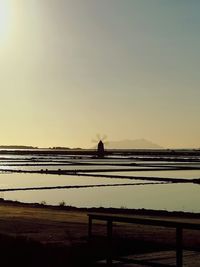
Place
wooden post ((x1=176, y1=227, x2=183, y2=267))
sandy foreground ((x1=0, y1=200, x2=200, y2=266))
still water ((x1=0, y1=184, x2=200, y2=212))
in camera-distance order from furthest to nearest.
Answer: still water ((x1=0, y1=184, x2=200, y2=212)) → sandy foreground ((x1=0, y1=200, x2=200, y2=266)) → wooden post ((x1=176, y1=227, x2=183, y2=267))

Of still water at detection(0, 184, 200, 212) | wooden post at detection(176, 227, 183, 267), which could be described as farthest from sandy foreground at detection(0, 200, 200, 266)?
still water at detection(0, 184, 200, 212)

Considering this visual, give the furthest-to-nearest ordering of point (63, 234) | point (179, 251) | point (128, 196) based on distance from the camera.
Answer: point (128, 196), point (63, 234), point (179, 251)

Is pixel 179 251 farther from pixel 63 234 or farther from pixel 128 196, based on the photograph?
pixel 128 196

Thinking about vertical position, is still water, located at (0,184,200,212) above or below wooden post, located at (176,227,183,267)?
below

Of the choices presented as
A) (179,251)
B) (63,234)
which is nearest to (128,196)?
(63,234)

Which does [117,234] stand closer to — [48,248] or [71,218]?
[48,248]

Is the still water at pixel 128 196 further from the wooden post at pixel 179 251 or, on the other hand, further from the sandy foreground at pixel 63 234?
the wooden post at pixel 179 251

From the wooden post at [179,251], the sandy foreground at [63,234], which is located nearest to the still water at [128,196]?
the sandy foreground at [63,234]

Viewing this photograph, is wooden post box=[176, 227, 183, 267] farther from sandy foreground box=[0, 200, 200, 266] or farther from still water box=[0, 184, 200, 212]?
still water box=[0, 184, 200, 212]

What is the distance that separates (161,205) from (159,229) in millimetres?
14351

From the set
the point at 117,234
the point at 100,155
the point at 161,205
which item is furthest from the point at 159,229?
the point at 100,155

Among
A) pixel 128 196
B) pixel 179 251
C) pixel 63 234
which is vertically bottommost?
→ pixel 128 196

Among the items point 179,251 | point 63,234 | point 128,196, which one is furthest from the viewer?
point 128,196

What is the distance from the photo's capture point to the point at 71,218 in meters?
17.0
